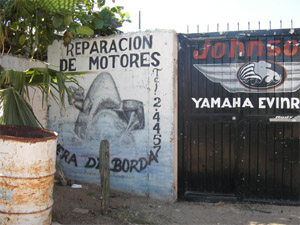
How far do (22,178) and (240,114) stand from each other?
316cm

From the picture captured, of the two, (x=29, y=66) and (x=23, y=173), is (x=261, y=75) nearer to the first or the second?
(x=23, y=173)

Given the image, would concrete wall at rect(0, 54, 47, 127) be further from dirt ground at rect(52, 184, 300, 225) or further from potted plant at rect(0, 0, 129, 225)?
dirt ground at rect(52, 184, 300, 225)

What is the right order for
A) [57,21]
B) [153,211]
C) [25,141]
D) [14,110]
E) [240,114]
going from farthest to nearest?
1. [240,114]
2. [57,21]
3. [153,211]
4. [14,110]
5. [25,141]

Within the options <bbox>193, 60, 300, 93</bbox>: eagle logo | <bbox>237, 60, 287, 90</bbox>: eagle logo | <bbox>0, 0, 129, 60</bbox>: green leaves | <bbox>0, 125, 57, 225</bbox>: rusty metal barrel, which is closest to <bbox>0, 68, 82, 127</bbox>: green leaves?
<bbox>0, 125, 57, 225</bbox>: rusty metal barrel

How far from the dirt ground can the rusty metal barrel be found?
55 cm

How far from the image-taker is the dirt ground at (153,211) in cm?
405

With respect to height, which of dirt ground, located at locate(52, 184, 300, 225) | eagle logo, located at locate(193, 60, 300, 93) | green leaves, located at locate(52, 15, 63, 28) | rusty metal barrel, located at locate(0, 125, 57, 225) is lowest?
dirt ground, located at locate(52, 184, 300, 225)

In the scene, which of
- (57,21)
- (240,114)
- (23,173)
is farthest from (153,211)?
(57,21)

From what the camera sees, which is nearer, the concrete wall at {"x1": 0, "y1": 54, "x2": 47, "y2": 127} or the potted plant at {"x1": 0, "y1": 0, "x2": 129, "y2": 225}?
the potted plant at {"x1": 0, "y1": 0, "x2": 129, "y2": 225}

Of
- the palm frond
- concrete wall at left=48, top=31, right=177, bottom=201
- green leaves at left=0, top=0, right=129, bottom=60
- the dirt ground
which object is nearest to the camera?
the palm frond

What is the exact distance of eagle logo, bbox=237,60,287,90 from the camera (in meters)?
4.73

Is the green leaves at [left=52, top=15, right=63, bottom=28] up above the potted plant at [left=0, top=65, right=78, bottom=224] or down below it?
above

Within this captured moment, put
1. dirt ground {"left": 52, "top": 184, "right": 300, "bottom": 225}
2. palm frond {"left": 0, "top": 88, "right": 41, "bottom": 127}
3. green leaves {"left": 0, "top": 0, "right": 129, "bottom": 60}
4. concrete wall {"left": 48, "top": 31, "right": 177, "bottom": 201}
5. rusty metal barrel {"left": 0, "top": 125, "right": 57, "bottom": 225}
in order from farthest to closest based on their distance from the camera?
concrete wall {"left": 48, "top": 31, "right": 177, "bottom": 201} < green leaves {"left": 0, "top": 0, "right": 129, "bottom": 60} < dirt ground {"left": 52, "top": 184, "right": 300, "bottom": 225} < palm frond {"left": 0, "top": 88, "right": 41, "bottom": 127} < rusty metal barrel {"left": 0, "top": 125, "right": 57, "bottom": 225}

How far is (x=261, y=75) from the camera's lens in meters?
4.77
